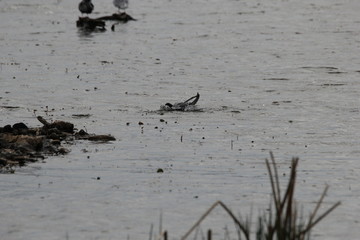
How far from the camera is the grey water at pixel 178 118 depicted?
12992 millimetres

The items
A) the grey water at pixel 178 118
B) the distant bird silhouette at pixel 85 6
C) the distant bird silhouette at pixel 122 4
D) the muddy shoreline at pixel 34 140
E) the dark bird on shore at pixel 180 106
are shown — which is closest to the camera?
the grey water at pixel 178 118

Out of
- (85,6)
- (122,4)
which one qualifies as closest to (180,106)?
(85,6)

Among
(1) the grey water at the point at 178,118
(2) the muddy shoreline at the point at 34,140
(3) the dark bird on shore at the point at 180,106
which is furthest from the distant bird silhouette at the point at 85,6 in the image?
(2) the muddy shoreline at the point at 34,140

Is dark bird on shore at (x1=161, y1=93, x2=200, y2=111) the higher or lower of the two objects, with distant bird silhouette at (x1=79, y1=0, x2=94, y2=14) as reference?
lower

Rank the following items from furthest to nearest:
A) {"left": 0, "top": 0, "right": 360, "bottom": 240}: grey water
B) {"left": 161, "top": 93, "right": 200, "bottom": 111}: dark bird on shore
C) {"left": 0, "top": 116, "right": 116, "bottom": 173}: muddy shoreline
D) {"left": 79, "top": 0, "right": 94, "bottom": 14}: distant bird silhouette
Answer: {"left": 79, "top": 0, "right": 94, "bottom": 14}: distant bird silhouette
{"left": 161, "top": 93, "right": 200, "bottom": 111}: dark bird on shore
{"left": 0, "top": 116, "right": 116, "bottom": 173}: muddy shoreline
{"left": 0, "top": 0, "right": 360, "bottom": 240}: grey water

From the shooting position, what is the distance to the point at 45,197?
13562 millimetres

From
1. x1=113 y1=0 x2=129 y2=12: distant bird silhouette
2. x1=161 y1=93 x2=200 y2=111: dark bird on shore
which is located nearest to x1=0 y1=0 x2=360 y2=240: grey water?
x1=161 y1=93 x2=200 y2=111: dark bird on shore

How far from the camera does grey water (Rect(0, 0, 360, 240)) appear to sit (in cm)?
1299

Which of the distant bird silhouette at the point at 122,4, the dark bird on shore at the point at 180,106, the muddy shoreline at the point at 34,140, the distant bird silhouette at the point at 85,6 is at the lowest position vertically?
the muddy shoreline at the point at 34,140

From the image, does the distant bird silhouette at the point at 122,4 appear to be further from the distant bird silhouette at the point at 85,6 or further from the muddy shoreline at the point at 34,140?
the muddy shoreline at the point at 34,140

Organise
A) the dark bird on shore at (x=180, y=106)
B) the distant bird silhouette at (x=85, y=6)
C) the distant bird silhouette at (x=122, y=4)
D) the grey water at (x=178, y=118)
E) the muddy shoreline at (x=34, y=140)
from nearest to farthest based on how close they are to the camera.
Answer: the grey water at (x=178, y=118) → the muddy shoreline at (x=34, y=140) → the dark bird on shore at (x=180, y=106) → the distant bird silhouette at (x=85, y=6) → the distant bird silhouette at (x=122, y=4)

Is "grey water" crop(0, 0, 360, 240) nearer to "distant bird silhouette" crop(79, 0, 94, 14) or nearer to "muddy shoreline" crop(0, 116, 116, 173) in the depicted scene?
"muddy shoreline" crop(0, 116, 116, 173)

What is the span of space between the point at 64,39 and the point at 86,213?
74.8 feet

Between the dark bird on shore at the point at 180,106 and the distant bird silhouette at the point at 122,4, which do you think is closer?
the dark bird on shore at the point at 180,106
